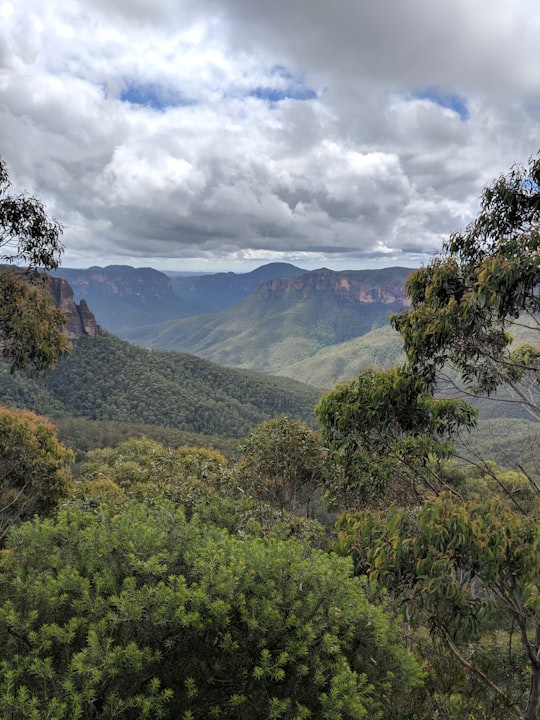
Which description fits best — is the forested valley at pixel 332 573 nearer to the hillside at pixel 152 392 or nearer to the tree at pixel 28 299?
the tree at pixel 28 299

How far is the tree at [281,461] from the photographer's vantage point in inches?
500

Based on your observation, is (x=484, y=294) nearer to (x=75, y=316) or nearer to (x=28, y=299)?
(x=28, y=299)

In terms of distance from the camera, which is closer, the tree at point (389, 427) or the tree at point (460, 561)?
the tree at point (460, 561)

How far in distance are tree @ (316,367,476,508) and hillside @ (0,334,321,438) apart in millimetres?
78942

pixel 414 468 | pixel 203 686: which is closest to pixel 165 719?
pixel 203 686

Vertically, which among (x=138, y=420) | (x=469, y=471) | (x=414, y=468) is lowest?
(x=138, y=420)

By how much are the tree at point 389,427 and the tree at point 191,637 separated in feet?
9.73

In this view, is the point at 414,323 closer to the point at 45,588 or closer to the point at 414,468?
the point at 414,468

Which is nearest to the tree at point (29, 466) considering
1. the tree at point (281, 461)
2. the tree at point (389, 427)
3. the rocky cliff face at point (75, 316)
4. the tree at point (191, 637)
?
the tree at point (281, 461)

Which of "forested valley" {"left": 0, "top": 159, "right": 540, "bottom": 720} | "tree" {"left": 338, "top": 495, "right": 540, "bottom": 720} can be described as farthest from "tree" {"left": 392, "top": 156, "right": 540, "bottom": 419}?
"tree" {"left": 338, "top": 495, "right": 540, "bottom": 720}

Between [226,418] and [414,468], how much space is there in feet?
282

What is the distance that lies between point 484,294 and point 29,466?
1142cm

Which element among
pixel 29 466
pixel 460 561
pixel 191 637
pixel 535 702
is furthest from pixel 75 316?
pixel 535 702

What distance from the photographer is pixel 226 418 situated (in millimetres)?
91750
